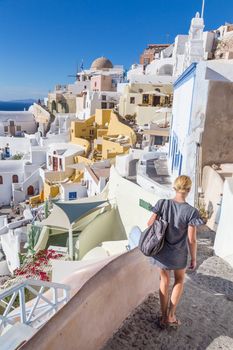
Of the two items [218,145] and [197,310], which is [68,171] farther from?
[197,310]

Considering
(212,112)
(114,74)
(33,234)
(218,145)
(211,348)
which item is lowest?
(33,234)

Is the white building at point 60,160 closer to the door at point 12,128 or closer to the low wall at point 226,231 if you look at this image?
the low wall at point 226,231

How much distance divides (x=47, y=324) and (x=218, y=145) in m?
6.79

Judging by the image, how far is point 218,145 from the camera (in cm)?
771

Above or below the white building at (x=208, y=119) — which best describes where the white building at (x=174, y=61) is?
above

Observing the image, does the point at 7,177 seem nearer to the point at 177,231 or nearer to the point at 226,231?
the point at 226,231

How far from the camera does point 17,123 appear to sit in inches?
2058

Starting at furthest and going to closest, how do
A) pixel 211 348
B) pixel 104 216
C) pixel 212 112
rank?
pixel 104 216 → pixel 212 112 → pixel 211 348

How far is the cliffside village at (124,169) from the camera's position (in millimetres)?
7242

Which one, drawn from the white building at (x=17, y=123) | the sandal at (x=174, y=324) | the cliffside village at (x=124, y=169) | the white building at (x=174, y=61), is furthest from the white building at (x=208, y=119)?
the white building at (x=17, y=123)

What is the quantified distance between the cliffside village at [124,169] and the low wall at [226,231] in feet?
0.06

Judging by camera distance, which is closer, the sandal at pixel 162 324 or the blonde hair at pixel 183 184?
the blonde hair at pixel 183 184

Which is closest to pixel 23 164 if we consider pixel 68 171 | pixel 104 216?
pixel 68 171

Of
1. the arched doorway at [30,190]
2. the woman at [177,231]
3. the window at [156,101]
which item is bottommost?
the arched doorway at [30,190]
